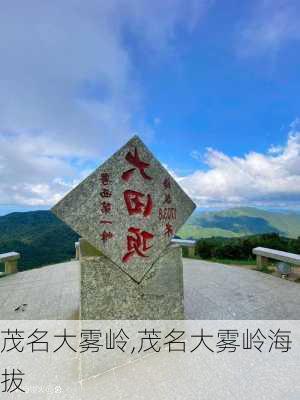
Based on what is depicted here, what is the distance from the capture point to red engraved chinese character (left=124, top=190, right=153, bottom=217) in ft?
8.78

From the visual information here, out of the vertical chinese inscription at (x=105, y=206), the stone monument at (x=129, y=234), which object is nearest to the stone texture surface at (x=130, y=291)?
the stone monument at (x=129, y=234)

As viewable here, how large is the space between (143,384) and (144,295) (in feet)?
2.66

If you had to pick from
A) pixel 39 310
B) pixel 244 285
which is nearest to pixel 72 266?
pixel 39 310

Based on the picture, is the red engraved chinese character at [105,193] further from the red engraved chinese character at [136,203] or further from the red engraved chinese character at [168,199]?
the red engraved chinese character at [168,199]

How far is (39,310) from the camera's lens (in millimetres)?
3941

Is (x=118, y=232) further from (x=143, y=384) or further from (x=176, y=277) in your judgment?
(x=143, y=384)

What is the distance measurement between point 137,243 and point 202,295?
2.41 m

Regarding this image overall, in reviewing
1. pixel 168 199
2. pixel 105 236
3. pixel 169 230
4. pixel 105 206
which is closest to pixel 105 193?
pixel 105 206

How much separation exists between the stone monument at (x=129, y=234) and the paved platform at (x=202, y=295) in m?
1.18

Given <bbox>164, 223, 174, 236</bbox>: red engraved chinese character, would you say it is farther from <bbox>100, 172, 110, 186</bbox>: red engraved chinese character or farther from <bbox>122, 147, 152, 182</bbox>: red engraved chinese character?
<bbox>100, 172, 110, 186</bbox>: red engraved chinese character

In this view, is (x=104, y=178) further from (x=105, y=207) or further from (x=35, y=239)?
(x=35, y=239)

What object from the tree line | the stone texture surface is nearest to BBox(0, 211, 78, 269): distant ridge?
the tree line

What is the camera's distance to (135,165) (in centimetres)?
274

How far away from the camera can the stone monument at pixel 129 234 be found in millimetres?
2514
